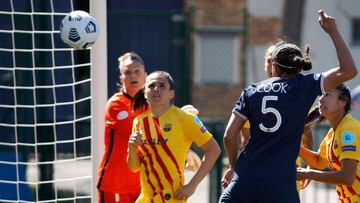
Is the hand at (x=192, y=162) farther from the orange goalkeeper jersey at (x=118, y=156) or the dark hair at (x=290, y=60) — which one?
the dark hair at (x=290, y=60)

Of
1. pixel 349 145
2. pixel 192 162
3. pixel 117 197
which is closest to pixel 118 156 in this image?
pixel 117 197

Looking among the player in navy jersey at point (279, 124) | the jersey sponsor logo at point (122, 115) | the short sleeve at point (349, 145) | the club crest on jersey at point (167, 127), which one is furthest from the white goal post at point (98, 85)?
the short sleeve at point (349, 145)

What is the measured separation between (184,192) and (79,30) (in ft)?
4.94

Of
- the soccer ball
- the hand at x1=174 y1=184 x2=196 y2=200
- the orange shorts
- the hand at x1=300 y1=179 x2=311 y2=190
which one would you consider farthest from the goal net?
the hand at x1=300 y1=179 x2=311 y2=190

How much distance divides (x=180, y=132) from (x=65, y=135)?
189 centimetres

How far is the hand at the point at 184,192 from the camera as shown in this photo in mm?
6352

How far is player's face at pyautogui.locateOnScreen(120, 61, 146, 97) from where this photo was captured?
7367mm

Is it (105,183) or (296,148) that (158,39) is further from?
(296,148)

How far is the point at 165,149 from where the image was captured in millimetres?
6410

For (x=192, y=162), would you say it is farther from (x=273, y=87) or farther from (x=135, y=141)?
(x=273, y=87)

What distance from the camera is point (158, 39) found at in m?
15.1

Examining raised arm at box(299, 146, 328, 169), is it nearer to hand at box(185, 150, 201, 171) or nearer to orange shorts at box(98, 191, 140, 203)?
hand at box(185, 150, 201, 171)

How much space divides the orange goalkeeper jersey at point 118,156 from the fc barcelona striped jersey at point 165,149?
79 cm

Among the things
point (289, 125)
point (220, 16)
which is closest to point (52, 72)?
point (289, 125)
